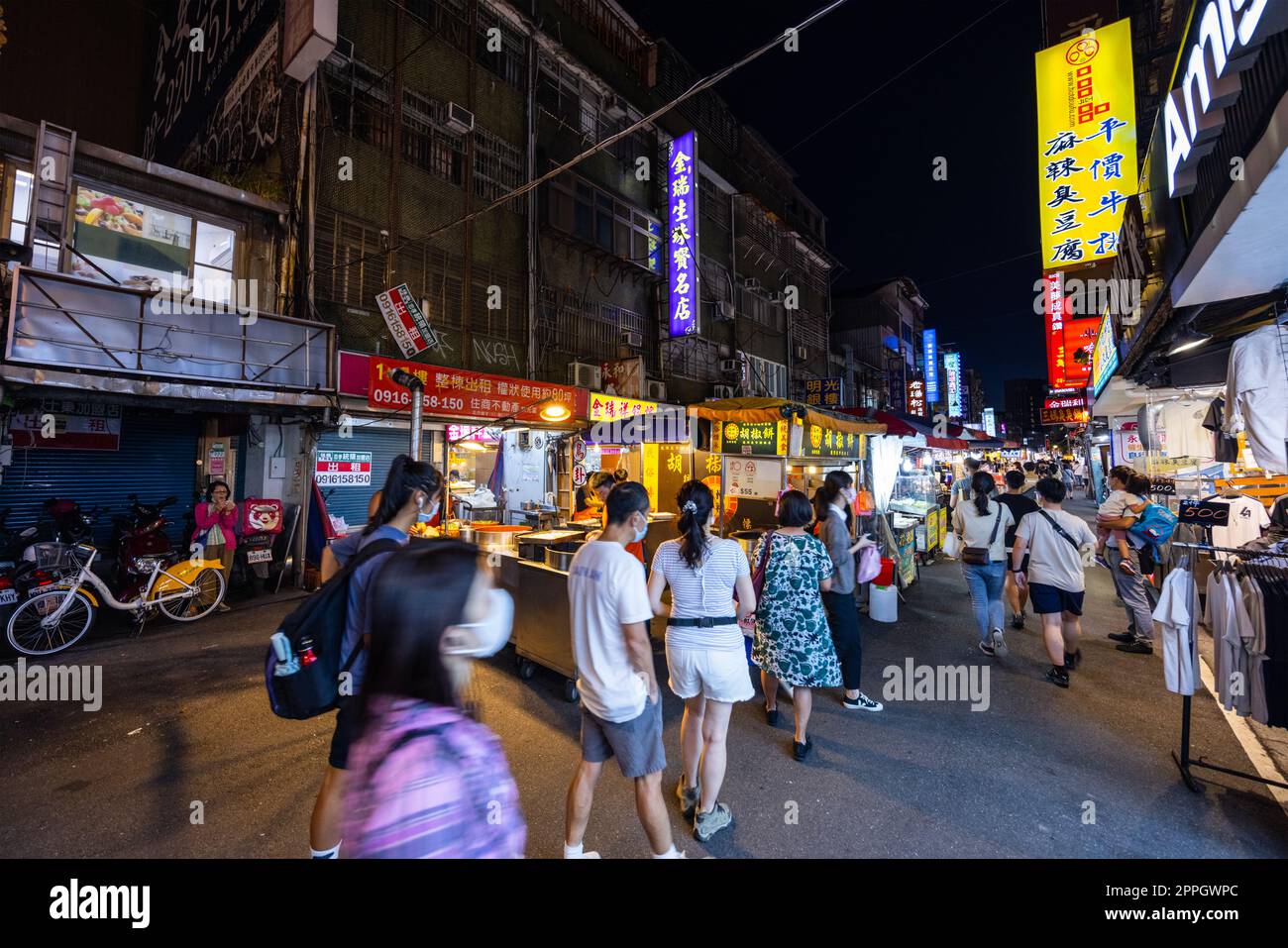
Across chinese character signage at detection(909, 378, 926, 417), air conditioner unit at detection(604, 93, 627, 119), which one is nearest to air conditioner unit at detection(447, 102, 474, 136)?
air conditioner unit at detection(604, 93, 627, 119)

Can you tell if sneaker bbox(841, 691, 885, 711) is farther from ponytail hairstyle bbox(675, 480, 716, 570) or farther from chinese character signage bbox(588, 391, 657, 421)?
chinese character signage bbox(588, 391, 657, 421)

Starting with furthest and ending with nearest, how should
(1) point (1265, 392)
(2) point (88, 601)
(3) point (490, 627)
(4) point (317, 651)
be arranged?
1. (2) point (88, 601)
2. (1) point (1265, 392)
3. (4) point (317, 651)
4. (3) point (490, 627)

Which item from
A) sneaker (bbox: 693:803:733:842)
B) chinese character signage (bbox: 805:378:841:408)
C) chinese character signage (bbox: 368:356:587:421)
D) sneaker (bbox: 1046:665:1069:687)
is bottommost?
sneaker (bbox: 693:803:733:842)

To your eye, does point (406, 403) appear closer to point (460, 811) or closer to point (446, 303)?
point (446, 303)

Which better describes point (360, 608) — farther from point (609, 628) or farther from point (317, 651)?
point (609, 628)

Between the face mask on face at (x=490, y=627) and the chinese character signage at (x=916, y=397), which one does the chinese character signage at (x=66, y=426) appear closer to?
the face mask on face at (x=490, y=627)

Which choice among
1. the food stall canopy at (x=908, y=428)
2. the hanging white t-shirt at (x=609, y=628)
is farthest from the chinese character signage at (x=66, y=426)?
the food stall canopy at (x=908, y=428)

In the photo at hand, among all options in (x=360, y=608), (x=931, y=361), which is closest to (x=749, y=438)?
(x=360, y=608)

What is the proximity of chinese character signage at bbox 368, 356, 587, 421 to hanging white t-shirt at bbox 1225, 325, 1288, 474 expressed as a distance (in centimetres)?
874

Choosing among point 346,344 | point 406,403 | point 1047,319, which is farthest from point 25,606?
point 1047,319

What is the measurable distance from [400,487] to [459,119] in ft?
39.4

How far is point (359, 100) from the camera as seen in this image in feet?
33.2

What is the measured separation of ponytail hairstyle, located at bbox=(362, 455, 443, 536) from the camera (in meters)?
2.76

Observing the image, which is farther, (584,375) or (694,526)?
(584,375)
